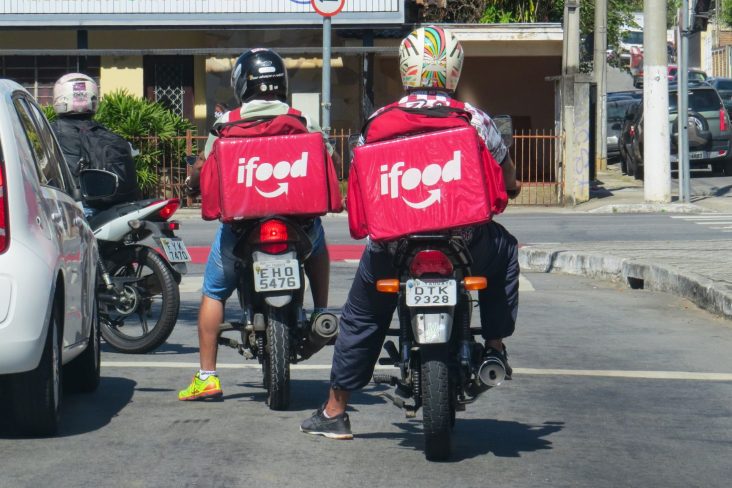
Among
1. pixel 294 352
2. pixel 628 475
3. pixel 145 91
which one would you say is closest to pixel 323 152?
pixel 294 352

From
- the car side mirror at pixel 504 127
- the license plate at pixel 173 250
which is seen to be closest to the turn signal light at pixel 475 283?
the car side mirror at pixel 504 127

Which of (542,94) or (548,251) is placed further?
(542,94)

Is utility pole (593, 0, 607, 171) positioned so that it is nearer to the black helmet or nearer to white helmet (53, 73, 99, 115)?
white helmet (53, 73, 99, 115)

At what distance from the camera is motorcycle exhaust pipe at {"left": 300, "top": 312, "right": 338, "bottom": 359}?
669 centimetres

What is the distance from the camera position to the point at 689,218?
20531 millimetres

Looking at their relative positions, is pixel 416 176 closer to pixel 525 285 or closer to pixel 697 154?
pixel 525 285

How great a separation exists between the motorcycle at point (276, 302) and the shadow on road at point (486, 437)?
0.61 m

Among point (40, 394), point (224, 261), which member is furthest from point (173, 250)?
point (40, 394)

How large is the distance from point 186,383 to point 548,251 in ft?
25.0

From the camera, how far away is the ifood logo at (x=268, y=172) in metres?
6.53

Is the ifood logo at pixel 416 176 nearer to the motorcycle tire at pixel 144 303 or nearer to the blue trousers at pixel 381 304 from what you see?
the blue trousers at pixel 381 304

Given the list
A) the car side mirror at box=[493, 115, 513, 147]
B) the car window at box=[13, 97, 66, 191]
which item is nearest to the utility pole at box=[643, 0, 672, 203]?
the car window at box=[13, 97, 66, 191]

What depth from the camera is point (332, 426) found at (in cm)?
598

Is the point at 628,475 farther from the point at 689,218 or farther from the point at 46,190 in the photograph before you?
the point at 689,218
